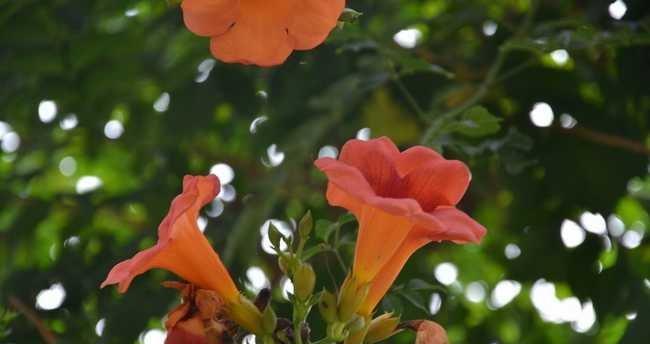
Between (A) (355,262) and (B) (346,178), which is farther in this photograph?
(A) (355,262)

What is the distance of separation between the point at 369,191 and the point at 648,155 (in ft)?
5.14

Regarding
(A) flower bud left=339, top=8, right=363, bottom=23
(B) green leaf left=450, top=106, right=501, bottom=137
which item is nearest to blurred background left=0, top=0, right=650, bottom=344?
(B) green leaf left=450, top=106, right=501, bottom=137

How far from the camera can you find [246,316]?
5.23 feet

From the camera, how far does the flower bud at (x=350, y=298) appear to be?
5.19 ft

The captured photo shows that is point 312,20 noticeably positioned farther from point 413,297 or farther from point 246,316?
point 413,297

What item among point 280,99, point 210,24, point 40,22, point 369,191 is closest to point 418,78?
point 280,99

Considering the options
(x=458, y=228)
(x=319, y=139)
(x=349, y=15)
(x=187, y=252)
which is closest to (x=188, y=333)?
(x=187, y=252)

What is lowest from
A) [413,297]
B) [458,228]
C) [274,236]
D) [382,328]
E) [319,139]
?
[319,139]

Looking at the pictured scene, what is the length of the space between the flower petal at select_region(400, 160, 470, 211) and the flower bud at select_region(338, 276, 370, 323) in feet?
0.43

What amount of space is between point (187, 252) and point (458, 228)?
345 millimetres

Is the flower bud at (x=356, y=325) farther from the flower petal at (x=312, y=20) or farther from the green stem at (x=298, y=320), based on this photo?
the flower petal at (x=312, y=20)

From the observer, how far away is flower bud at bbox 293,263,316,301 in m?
1.56

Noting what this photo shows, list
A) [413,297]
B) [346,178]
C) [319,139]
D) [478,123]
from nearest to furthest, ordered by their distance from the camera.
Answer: [346,178], [413,297], [478,123], [319,139]

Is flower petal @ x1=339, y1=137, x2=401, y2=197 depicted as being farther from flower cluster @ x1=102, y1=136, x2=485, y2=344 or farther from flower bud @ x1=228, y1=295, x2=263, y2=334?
flower bud @ x1=228, y1=295, x2=263, y2=334
